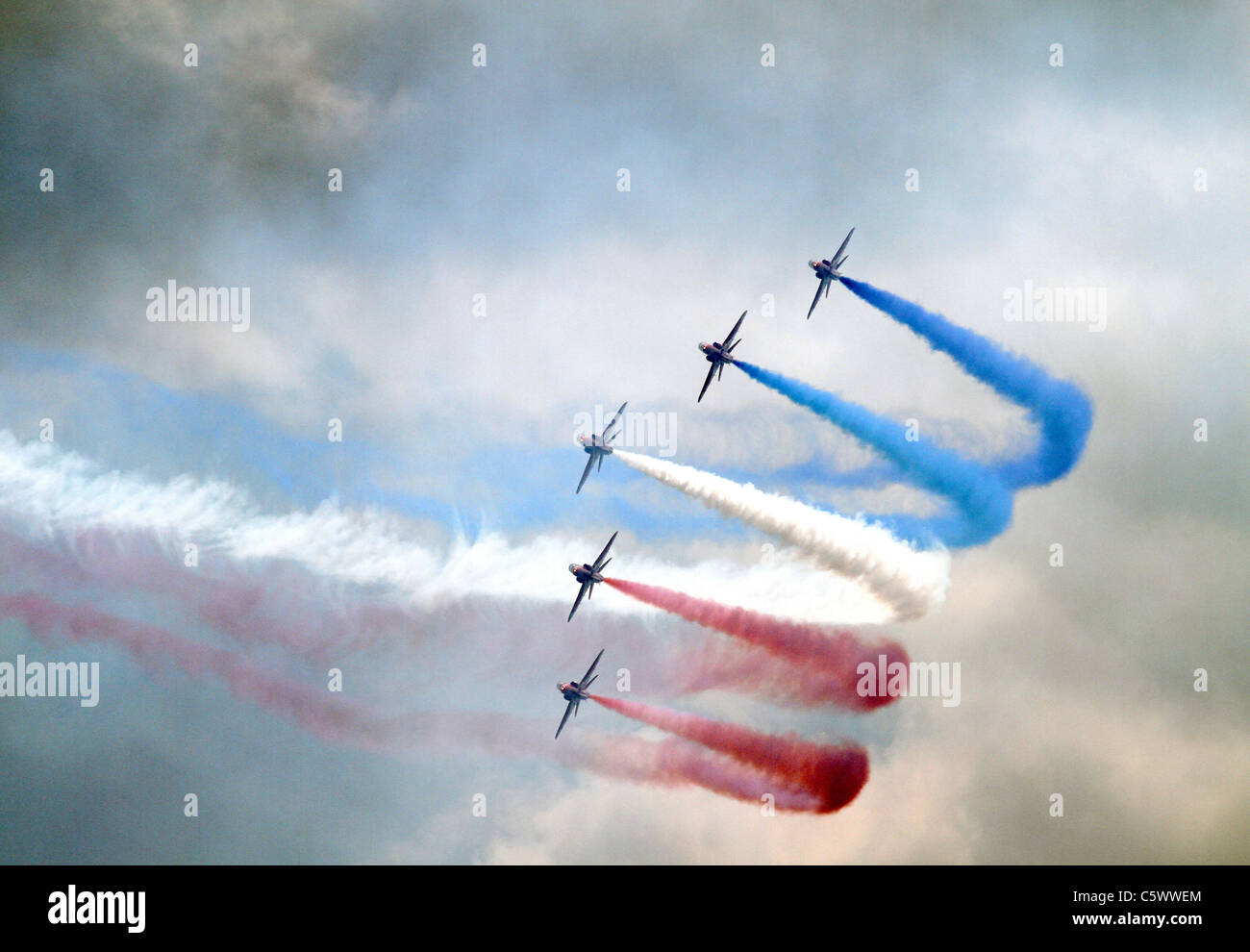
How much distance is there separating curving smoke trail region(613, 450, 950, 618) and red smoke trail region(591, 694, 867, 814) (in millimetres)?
8568

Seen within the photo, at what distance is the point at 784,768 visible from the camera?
93062 millimetres

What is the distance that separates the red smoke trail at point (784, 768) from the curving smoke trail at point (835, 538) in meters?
8.57

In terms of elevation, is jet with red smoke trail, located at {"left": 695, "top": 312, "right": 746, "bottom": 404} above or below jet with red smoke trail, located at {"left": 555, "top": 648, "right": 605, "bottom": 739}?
above

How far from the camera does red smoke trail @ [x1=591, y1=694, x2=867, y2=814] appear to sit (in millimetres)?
92812

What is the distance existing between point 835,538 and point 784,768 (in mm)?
12864

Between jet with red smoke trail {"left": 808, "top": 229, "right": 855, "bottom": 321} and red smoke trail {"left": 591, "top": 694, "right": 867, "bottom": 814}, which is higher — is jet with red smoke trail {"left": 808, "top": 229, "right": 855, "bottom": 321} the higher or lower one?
the higher one

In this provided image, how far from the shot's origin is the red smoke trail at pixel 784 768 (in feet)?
305

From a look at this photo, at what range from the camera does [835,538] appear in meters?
95.4

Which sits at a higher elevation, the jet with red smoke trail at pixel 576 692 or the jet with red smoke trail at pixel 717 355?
the jet with red smoke trail at pixel 717 355

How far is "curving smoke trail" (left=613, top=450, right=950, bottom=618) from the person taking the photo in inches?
3688

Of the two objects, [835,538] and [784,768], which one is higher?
[835,538]
